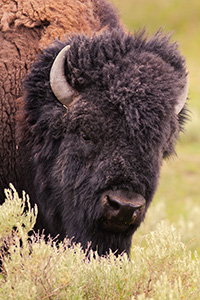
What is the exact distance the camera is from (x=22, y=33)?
5.18m

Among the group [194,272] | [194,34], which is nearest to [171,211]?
[194,272]

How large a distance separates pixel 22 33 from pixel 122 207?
2002mm

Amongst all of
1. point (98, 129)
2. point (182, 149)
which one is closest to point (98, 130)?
point (98, 129)

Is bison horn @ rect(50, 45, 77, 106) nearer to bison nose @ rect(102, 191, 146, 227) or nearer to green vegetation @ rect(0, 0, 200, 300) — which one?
bison nose @ rect(102, 191, 146, 227)

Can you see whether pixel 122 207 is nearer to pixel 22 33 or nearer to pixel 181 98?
pixel 181 98

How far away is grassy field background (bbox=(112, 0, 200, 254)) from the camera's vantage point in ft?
29.4

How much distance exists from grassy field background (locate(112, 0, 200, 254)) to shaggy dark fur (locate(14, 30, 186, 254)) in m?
0.53

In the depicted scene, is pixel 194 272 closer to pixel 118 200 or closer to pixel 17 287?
pixel 118 200

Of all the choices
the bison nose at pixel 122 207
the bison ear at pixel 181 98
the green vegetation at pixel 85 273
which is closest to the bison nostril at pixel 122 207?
the bison nose at pixel 122 207

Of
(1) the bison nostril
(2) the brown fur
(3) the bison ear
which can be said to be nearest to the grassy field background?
(3) the bison ear

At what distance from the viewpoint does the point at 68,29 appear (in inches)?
209

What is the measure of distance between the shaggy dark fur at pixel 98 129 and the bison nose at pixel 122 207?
7 centimetres

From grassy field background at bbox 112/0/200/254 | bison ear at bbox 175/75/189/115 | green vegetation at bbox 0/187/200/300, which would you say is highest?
bison ear at bbox 175/75/189/115

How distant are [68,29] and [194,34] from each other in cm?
2873
